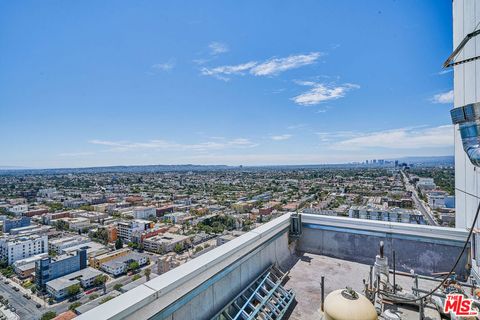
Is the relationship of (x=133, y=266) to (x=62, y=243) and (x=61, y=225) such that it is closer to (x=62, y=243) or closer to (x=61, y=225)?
(x=62, y=243)

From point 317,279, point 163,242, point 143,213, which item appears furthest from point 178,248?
point 317,279

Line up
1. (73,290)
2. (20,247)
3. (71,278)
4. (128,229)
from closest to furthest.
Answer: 1. (73,290)
2. (71,278)
3. (20,247)
4. (128,229)

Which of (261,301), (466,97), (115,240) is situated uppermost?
(466,97)

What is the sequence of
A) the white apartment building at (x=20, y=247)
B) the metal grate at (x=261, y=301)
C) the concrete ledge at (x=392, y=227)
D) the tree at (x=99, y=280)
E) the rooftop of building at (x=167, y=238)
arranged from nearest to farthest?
the metal grate at (x=261, y=301) → the concrete ledge at (x=392, y=227) → the tree at (x=99, y=280) → the white apartment building at (x=20, y=247) → the rooftop of building at (x=167, y=238)

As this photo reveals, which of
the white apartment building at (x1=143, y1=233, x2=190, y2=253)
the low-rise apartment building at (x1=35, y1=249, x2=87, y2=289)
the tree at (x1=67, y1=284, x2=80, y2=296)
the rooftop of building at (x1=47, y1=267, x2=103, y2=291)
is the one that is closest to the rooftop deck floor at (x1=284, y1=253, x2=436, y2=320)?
the tree at (x1=67, y1=284, x2=80, y2=296)

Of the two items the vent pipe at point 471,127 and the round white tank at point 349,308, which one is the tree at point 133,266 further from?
the vent pipe at point 471,127

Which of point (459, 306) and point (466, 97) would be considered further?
point (466, 97)

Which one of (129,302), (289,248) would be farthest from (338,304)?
(289,248)

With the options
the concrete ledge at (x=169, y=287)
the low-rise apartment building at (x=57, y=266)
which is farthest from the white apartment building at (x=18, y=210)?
the concrete ledge at (x=169, y=287)
